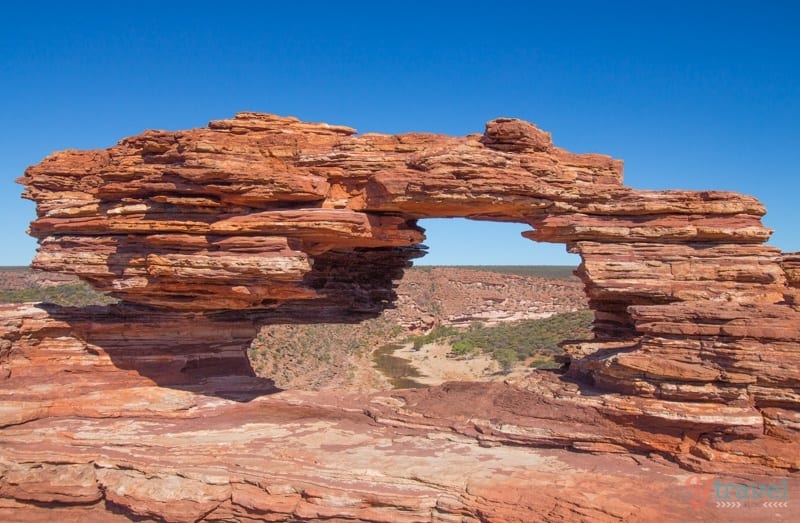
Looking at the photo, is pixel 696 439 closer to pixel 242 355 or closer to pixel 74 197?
pixel 242 355

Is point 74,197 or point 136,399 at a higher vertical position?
point 74,197

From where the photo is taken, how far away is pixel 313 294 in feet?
55.4

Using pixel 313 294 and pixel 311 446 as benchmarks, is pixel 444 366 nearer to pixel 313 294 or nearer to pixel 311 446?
pixel 313 294

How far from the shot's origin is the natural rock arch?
14.9 metres

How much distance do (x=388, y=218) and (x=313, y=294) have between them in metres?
3.01

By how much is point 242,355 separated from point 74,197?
22.4 ft

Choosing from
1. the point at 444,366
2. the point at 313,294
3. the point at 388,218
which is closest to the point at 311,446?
the point at 313,294

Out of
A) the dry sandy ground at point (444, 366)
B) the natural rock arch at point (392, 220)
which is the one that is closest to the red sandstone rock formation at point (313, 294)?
the natural rock arch at point (392, 220)

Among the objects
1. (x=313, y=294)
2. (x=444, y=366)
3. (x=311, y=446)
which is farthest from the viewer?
(x=444, y=366)

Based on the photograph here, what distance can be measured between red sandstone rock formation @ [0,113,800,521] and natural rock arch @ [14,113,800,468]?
2.3 inches

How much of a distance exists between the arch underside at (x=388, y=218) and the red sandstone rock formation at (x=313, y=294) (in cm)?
6

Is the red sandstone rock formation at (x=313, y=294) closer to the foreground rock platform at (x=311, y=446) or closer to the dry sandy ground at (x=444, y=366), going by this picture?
the foreground rock platform at (x=311, y=446)

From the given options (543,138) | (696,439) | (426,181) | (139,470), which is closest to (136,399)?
(139,470)

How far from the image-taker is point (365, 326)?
58562 mm
